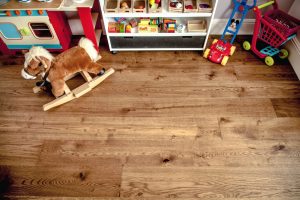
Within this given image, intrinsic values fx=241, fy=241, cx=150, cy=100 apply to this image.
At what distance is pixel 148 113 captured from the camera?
1773 mm

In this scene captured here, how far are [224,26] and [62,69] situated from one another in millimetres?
1458

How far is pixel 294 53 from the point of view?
1994 mm

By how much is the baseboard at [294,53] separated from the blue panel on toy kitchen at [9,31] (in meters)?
2.23

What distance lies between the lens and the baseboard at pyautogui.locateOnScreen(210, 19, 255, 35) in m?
2.15

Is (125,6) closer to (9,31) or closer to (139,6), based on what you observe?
(139,6)

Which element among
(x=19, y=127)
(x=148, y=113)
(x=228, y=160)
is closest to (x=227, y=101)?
(x=228, y=160)

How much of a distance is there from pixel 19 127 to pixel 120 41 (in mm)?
1007

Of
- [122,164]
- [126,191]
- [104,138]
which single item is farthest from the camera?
[104,138]

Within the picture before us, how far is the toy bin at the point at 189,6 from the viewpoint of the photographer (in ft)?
5.96

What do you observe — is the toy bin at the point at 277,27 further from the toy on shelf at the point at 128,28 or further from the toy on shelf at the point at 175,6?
the toy on shelf at the point at 128,28

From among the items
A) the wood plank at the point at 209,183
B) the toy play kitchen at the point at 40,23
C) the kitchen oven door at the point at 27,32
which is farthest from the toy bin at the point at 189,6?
the wood plank at the point at 209,183

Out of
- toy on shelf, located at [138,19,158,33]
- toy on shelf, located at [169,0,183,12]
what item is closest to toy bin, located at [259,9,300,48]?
toy on shelf, located at [169,0,183,12]

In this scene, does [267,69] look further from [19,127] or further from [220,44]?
[19,127]

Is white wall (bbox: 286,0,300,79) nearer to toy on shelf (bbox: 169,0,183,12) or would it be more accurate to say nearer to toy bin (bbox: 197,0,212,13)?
toy bin (bbox: 197,0,212,13)
